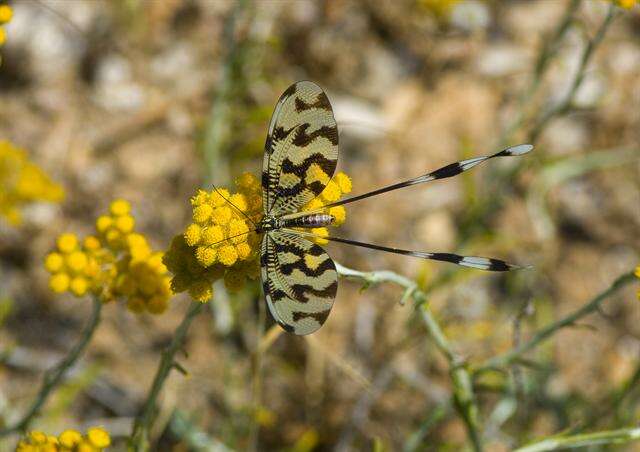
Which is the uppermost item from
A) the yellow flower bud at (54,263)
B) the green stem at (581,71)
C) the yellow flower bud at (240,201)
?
the green stem at (581,71)

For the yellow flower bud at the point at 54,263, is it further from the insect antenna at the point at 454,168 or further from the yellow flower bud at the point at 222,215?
the insect antenna at the point at 454,168

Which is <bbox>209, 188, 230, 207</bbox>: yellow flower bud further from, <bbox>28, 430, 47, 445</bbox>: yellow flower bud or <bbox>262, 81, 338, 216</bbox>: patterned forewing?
<bbox>28, 430, 47, 445</bbox>: yellow flower bud

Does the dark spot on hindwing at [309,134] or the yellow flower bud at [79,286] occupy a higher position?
the dark spot on hindwing at [309,134]

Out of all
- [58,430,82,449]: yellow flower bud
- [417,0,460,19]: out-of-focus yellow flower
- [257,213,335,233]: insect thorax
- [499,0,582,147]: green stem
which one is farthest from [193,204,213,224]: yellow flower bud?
[417,0,460,19]: out-of-focus yellow flower

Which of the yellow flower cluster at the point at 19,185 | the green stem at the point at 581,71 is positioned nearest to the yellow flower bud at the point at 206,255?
the yellow flower cluster at the point at 19,185

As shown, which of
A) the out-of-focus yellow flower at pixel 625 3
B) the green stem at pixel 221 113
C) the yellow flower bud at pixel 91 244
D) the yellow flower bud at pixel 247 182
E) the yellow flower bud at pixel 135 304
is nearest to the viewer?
the yellow flower bud at pixel 247 182

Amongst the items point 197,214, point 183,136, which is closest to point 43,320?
point 183,136

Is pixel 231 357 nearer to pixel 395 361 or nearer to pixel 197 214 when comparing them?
pixel 395 361

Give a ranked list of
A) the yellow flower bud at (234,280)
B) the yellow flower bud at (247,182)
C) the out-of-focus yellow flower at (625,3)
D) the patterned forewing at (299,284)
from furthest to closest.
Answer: the out-of-focus yellow flower at (625,3) → the yellow flower bud at (247,182) → the yellow flower bud at (234,280) → the patterned forewing at (299,284)
